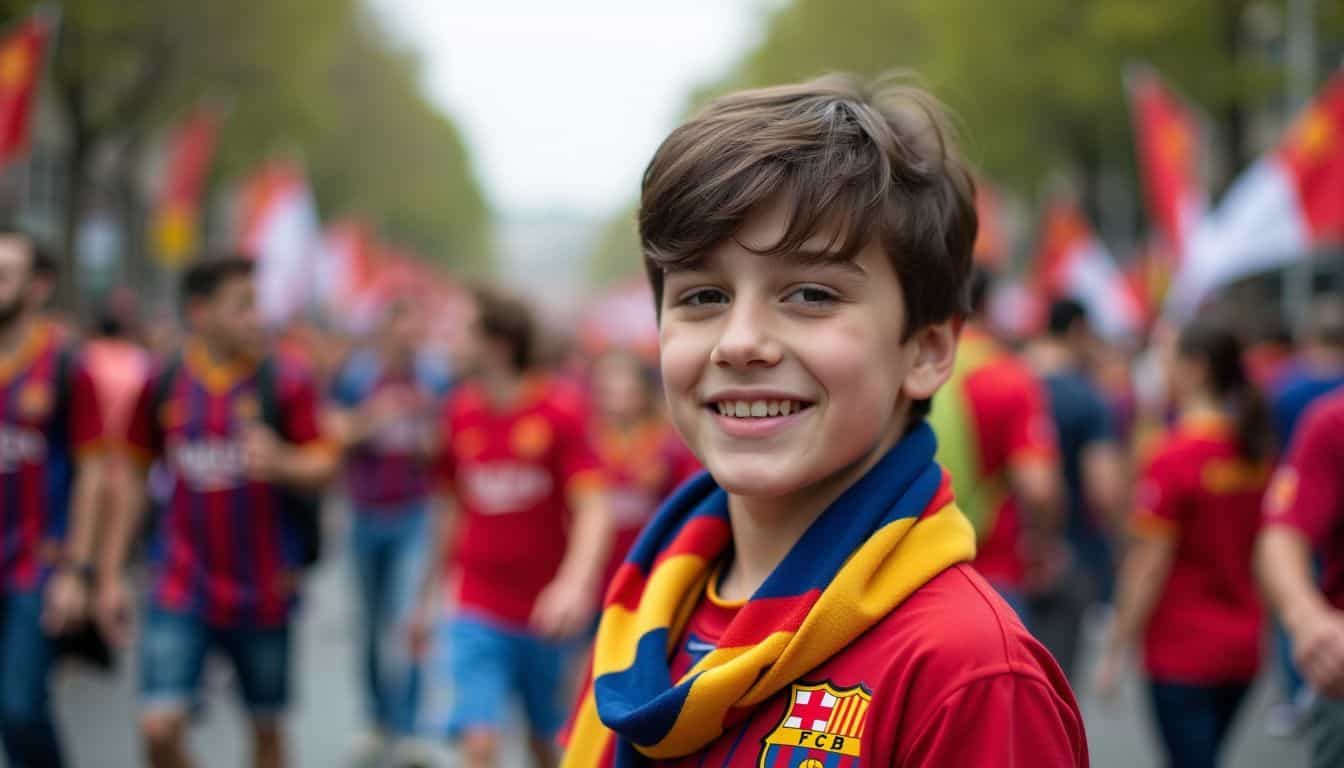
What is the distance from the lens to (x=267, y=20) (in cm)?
2494

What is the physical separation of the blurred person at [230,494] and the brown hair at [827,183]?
12.6ft

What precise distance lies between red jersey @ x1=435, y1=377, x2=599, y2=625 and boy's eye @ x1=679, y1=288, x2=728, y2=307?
152 inches

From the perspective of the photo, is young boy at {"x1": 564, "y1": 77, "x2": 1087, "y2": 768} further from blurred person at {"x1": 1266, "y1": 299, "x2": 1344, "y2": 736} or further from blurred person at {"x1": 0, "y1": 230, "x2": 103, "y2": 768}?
blurred person at {"x1": 1266, "y1": 299, "x2": 1344, "y2": 736}

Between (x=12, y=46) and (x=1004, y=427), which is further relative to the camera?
(x=12, y=46)

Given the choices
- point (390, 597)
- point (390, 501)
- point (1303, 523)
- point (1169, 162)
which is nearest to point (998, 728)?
point (1303, 523)

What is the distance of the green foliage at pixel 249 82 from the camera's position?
21500 millimetres

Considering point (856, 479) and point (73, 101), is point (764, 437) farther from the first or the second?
point (73, 101)

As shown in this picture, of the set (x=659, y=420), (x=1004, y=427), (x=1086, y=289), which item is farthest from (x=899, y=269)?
(x=1086, y=289)

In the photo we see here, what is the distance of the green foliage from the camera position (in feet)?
70.5

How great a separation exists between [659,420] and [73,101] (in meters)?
17.0

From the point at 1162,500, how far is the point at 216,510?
3.43 m

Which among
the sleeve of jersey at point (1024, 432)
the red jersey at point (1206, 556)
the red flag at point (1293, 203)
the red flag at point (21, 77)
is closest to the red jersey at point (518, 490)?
the sleeve of jersey at point (1024, 432)

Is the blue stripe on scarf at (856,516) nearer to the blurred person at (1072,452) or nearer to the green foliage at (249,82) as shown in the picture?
the blurred person at (1072,452)

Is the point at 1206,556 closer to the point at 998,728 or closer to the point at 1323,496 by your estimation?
the point at 1323,496
